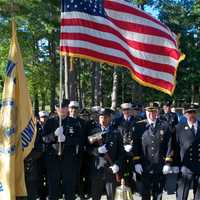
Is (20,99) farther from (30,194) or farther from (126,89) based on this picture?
(126,89)

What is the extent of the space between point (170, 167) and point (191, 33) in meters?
37.6

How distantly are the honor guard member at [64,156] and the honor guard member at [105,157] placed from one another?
0.29 meters

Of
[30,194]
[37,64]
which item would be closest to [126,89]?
[37,64]

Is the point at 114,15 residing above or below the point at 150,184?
above

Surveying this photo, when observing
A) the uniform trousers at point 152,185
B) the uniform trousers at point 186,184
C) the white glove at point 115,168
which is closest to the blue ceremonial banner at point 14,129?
the white glove at point 115,168

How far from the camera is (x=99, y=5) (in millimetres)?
8578

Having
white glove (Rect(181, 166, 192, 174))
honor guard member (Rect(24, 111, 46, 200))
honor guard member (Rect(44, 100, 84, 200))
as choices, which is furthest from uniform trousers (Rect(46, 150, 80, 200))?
white glove (Rect(181, 166, 192, 174))

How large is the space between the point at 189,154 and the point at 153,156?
57 centimetres

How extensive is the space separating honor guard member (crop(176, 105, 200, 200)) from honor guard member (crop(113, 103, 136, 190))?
0.95 metres

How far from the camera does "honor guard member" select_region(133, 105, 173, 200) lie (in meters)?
8.79

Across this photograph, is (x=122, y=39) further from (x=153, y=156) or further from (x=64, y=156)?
(x=64, y=156)

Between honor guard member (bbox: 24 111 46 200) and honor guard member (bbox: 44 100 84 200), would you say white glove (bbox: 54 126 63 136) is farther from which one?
honor guard member (bbox: 24 111 46 200)

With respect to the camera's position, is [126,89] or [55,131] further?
[126,89]

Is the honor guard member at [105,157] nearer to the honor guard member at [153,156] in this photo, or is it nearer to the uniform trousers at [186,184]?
the honor guard member at [153,156]
